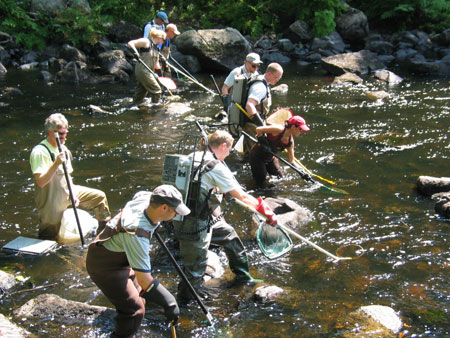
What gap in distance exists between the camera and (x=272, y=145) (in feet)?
27.3

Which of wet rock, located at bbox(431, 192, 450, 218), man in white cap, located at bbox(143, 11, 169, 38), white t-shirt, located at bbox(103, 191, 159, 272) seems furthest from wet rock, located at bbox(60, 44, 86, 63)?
white t-shirt, located at bbox(103, 191, 159, 272)

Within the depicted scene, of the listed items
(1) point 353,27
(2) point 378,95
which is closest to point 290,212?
(2) point 378,95

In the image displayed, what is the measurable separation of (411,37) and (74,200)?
24114 mm

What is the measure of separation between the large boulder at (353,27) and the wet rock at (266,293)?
75.4ft

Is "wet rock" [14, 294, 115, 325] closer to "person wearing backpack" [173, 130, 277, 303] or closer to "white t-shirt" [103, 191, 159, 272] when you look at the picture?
"person wearing backpack" [173, 130, 277, 303]

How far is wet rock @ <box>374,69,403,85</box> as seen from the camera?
18.1 meters

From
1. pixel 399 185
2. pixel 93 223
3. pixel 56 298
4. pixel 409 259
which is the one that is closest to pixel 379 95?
pixel 399 185

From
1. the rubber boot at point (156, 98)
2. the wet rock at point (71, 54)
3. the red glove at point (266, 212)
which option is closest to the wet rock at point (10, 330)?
the red glove at point (266, 212)

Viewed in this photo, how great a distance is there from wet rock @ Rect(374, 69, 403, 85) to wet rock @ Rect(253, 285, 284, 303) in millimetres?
14425

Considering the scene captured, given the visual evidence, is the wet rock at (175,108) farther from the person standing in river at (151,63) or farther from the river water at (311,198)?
the person standing in river at (151,63)

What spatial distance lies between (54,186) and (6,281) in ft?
4.46

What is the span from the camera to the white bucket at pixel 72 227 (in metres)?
6.79

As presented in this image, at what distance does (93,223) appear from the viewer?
7.15 metres

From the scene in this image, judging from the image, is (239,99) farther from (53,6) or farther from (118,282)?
(53,6)
